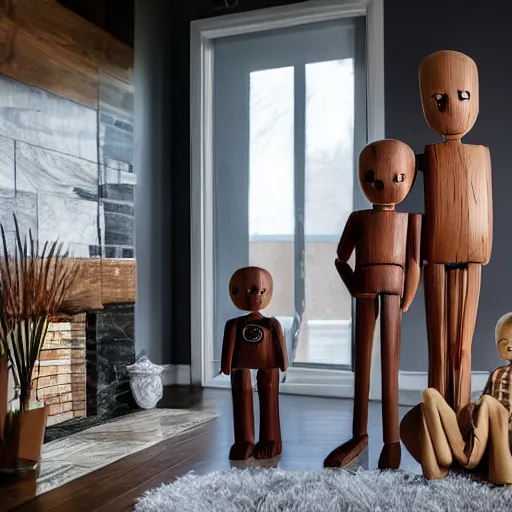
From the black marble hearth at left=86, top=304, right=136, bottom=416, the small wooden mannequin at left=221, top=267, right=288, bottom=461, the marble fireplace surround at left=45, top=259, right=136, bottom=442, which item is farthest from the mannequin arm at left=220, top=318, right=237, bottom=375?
the black marble hearth at left=86, top=304, right=136, bottom=416

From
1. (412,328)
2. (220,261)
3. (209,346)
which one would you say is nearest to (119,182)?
(220,261)

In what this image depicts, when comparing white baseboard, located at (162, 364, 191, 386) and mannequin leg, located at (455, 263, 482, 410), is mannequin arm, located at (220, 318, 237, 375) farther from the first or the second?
white baseboard, located at (162, 364, 191, 386)

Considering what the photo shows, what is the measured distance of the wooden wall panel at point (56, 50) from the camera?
2.39 meters

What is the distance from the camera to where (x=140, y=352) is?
3225 mm

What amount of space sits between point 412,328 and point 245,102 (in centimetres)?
149

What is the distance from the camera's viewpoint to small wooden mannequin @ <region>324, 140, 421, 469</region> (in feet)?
5.99

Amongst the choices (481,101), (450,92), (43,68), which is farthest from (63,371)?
(481,101)

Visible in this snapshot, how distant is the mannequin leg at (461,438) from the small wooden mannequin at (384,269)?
196 mm

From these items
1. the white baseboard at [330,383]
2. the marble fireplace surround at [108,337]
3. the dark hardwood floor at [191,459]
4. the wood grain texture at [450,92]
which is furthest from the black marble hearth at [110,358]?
the wood grain texture at [450,92]

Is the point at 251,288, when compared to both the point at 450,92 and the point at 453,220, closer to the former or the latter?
the point at 453,220

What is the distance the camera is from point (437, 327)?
187cm

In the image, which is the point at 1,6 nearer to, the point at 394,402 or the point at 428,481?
the point at 394,402

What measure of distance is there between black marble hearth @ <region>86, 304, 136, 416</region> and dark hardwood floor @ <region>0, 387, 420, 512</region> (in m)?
0.23

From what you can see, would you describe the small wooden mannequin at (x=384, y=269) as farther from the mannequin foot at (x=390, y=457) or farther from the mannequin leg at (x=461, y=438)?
the mannequin leg at (x=461, y=438)
